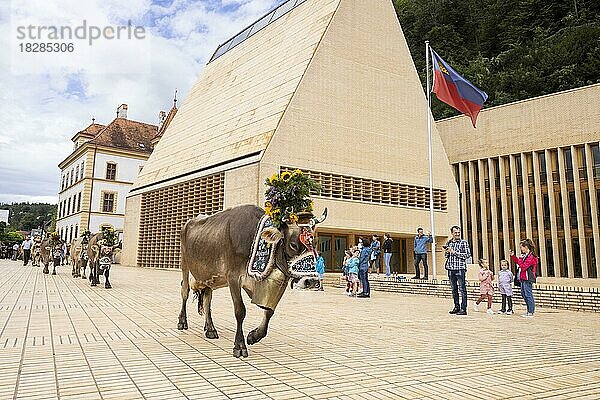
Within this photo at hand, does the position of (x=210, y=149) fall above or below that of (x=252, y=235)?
above

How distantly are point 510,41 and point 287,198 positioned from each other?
51996 millimetres

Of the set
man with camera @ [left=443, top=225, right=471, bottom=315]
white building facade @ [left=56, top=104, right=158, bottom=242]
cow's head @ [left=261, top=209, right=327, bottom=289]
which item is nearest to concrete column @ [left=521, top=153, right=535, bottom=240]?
man with camera @ [left=443, top=225, right=471, bottom=315]

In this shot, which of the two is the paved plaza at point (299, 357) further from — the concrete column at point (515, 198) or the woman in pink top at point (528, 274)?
the concrete column at point (515, 198)

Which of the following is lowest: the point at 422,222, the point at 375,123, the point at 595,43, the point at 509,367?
the point at 509,367

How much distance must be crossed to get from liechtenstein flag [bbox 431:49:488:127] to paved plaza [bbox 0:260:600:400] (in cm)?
1396

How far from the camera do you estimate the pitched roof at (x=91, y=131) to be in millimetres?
54638

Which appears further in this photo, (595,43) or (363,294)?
(595,43)

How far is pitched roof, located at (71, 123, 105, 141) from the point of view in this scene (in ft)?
179

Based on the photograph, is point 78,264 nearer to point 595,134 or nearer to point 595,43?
point 595,134

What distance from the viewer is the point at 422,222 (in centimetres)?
2730

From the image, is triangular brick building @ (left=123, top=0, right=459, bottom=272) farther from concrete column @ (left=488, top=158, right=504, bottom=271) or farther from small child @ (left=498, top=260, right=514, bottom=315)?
small child @ (left=498, top=260, right=514, bottom=315)

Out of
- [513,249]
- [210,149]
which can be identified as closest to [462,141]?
[513,249]

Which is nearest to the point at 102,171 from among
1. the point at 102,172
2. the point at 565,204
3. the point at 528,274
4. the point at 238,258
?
the point at 102,172

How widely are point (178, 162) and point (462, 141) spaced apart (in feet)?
71.4
